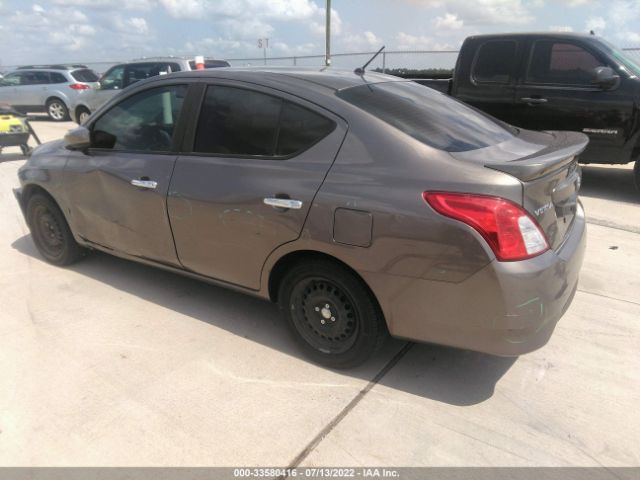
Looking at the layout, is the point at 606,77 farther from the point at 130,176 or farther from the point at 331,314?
the point at 130,176

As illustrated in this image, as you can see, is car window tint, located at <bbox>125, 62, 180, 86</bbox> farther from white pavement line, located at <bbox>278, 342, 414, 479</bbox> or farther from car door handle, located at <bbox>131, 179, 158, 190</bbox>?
white pavement line, located at <bbox>278, 342, 414, 479</bbox>

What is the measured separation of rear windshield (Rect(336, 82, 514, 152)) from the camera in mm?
2604

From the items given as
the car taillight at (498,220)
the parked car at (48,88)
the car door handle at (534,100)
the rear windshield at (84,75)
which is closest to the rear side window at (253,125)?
the car taillight at (498,220)

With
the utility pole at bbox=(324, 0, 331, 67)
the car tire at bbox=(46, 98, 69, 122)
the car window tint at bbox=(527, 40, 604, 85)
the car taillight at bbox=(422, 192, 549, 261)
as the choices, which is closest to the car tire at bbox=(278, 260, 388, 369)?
the car taillight at bbox=(422, 192, 549, 261)

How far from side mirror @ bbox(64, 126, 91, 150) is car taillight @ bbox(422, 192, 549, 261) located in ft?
9.27

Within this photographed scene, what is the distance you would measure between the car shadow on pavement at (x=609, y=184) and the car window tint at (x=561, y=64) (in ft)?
4.72

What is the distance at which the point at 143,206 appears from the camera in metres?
3.40

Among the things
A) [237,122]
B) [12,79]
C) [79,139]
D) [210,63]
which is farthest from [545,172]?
[12,79]

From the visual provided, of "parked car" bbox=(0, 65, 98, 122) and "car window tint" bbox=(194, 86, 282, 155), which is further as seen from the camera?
"parked car" bbox=(0, 65, 98, 122)

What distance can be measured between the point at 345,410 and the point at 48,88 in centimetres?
1670

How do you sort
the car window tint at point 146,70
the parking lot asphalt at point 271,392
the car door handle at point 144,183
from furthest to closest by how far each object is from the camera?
1. the car window tint at point 146,70
2. the car door handle at point 144,183
3. the parking lot asphalt at point 271,392

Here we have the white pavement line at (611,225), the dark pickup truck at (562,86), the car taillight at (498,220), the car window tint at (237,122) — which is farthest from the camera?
the dark pickup truck at (562,86)

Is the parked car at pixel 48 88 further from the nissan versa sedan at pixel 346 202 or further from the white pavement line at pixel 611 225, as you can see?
the white pavement line at pixel 611 225

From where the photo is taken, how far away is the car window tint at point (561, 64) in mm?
6285
